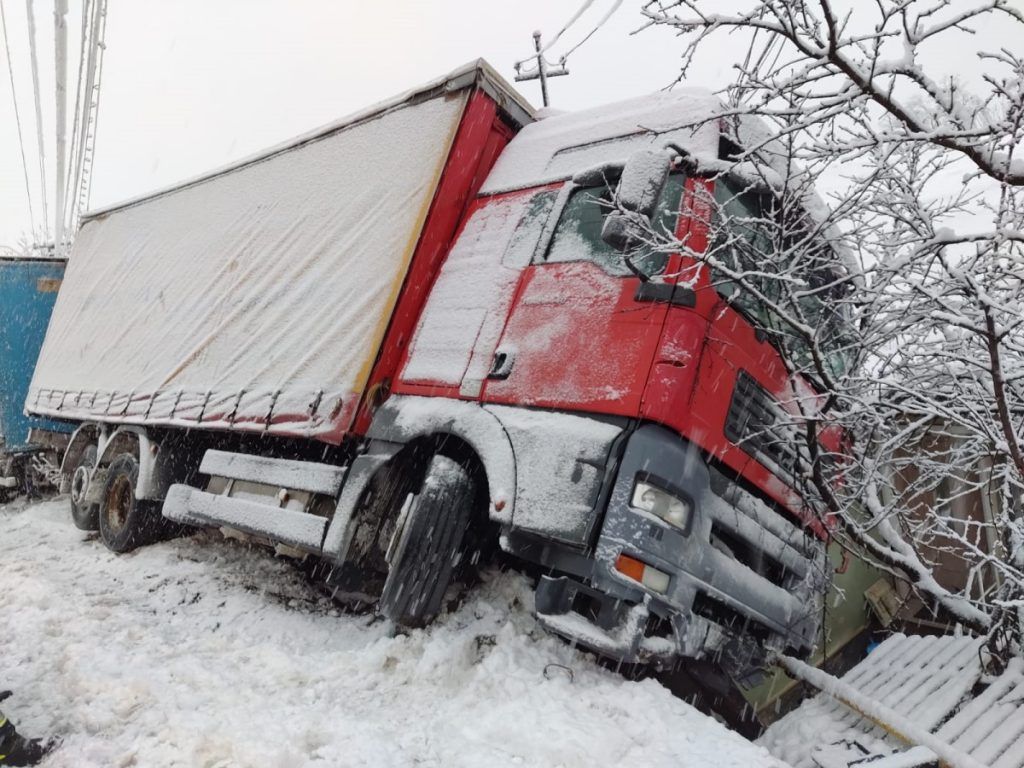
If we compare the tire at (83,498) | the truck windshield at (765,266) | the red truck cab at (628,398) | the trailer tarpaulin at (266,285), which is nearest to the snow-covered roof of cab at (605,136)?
the red truck cab at (628,398)

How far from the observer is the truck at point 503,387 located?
301 cm

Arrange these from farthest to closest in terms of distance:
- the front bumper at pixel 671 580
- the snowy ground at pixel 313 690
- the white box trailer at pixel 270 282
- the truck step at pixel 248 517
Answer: the white box trailer at pixel 270 282, the truck step at pixel 248 517, the front bumper at pixel 671 580, the snowy ground at pixel 313 690

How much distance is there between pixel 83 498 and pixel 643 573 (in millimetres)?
6134

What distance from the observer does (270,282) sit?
531 centimetres

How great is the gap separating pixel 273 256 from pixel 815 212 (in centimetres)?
408

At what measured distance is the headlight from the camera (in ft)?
9.71

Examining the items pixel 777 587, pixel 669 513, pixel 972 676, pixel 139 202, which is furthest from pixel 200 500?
pixel 972 676

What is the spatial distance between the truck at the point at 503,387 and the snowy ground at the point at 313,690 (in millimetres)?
274

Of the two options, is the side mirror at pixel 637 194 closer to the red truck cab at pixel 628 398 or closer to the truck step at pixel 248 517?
the red truck cab at pixel 628 398

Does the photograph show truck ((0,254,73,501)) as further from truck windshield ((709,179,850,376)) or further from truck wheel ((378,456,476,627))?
truck windshield ((709,179,850,376))

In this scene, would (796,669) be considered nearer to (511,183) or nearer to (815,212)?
(815,212)

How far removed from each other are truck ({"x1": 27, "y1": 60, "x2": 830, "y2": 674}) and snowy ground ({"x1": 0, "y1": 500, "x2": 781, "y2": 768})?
27cm

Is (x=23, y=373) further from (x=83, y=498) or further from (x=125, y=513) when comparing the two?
(x=125, y=513)

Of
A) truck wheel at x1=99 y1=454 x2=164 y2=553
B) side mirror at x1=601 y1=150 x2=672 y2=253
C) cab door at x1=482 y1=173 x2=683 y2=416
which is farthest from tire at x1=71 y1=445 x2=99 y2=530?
side mirror at x1=601 y1=150 x2=672 y2=253
